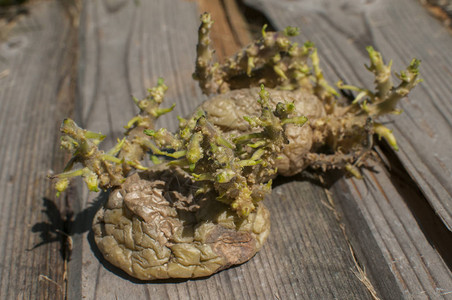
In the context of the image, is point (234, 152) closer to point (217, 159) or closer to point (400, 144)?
point (217, 159)

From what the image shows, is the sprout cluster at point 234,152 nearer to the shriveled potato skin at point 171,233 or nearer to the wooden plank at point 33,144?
the shriveled potato skin at point 171,233

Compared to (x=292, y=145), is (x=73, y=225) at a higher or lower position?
lower

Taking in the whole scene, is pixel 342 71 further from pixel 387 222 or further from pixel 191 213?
pixel 191 213

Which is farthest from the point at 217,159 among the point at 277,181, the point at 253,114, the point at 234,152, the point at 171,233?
the point at 277,181

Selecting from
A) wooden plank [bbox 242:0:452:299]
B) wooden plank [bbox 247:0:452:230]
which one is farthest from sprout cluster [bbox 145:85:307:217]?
wooden plank [bbox 247:0:452:230]

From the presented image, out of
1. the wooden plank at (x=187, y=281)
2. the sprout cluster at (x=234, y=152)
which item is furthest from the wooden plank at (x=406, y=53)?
the sprout cluster at (x=234, y=152)

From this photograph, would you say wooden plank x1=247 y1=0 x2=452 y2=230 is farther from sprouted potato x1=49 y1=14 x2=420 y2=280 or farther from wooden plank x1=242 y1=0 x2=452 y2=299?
sprouted potato x1=49 y1=14 x2=420 y2=280

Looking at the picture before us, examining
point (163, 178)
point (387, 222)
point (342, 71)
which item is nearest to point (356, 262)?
point (387, 222)

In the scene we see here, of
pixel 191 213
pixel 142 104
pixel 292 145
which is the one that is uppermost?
pixel 142 104
